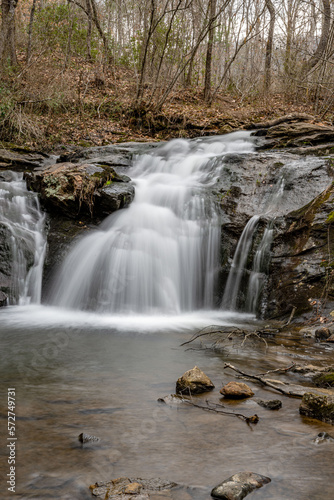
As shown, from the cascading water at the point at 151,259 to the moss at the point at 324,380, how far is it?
378 centimetres

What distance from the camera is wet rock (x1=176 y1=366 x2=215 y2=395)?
3375 mm

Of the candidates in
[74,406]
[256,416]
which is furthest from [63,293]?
[256,416]

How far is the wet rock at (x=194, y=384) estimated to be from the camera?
3.38m

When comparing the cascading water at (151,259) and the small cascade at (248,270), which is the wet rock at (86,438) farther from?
the small cascade at (248,270)

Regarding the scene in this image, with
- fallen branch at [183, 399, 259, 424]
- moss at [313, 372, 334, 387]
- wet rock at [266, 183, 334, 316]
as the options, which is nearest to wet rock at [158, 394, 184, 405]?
fallen branch at [183, 399, 259, 424]

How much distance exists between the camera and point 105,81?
17.5 m

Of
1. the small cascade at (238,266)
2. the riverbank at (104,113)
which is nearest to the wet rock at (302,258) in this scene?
the small cascade at (238,266)

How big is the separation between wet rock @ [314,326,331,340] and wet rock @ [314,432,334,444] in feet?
9.69

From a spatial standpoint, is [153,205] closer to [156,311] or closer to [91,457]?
[156,311]

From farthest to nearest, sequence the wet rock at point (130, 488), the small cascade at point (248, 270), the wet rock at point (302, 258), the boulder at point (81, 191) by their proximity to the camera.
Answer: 1. the boulder at point (81, 191)
2. the small cascade at point (248, 270)
3. the wet rock at point (302, 258)
4. the wet rock at point (130, 488)

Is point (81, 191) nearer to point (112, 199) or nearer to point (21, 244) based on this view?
point (112, 199)

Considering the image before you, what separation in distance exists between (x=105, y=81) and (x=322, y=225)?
1363 cm

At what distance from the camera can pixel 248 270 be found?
7441 millimetres

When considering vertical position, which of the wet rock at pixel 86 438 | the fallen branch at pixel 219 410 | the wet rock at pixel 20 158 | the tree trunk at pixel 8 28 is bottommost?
the fallen branch at pixel 219 410
